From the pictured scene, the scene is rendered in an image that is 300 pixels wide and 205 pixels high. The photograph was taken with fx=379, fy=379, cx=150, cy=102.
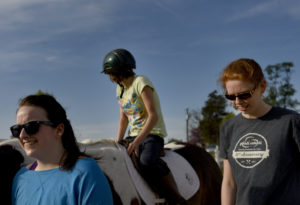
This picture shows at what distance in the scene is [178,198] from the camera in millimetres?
4734

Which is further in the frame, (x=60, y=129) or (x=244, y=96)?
(x=244, y=96)

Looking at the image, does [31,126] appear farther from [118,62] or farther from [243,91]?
[118,62]

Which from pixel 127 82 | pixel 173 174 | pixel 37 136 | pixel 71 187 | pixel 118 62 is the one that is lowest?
pixel 173 174

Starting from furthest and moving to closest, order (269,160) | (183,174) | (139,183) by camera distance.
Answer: (183,174) → (139,183) → (269,160)

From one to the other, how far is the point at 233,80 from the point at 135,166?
218 cm

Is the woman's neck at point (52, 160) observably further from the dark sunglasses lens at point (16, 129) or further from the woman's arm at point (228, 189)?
the woman's arm at point (228, 189)

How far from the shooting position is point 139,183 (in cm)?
441

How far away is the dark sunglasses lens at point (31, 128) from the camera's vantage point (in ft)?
6.38

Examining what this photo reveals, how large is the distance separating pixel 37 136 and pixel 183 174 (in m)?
3.50

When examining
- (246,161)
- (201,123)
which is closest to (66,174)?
(246,161)

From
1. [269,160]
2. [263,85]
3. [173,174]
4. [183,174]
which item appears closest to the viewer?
[269,160]

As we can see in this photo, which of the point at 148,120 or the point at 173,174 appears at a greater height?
the point at 148,120

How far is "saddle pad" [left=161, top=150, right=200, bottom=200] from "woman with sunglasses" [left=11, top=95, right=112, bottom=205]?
121 inches

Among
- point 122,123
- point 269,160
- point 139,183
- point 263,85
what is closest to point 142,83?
point 122,123
